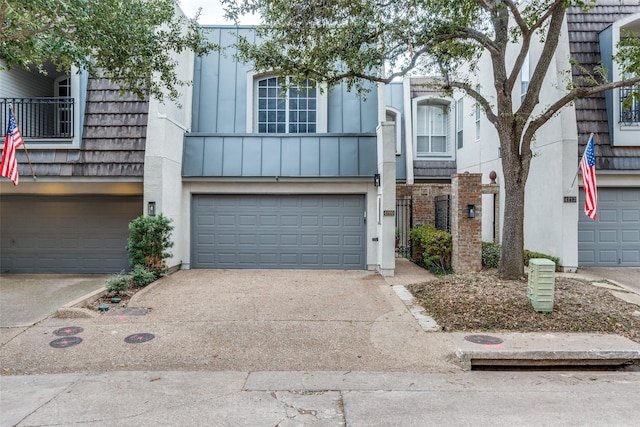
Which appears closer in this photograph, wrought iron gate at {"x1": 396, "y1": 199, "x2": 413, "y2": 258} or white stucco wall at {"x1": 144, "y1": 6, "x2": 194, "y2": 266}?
white stucco wall at {"x1": 144, "y1": 6, "x2": 194, "y2": 266}

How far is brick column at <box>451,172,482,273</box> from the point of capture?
10594mm

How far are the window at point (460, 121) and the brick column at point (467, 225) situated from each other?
714 centimetres

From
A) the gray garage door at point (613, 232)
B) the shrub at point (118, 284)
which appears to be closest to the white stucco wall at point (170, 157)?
the shrub at point (118, 284)

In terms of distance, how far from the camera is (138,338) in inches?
237

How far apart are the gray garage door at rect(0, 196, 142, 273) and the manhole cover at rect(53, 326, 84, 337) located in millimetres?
5340

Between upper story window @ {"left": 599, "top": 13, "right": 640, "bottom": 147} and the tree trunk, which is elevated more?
upper story window @ {"left": 599, "top": 13, "right": 640, "bottom": 147}

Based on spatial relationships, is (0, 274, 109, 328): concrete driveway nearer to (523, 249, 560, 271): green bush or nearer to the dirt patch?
the dirt patch

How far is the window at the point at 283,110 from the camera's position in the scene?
12367 mm

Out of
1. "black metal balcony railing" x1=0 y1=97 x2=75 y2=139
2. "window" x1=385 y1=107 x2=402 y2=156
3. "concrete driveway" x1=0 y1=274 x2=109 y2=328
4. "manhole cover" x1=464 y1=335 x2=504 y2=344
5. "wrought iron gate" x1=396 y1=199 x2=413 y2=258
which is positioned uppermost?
"window" x1=385 y1=107 x2=402 y2=156

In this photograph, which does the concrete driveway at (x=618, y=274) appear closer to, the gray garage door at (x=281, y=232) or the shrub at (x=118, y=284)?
the gray garage door at (x=281, y=232)

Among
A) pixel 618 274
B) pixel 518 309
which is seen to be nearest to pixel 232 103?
pixel 518 309

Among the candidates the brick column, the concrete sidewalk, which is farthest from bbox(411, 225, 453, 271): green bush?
the concrete sidewalk

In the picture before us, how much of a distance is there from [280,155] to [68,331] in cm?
674

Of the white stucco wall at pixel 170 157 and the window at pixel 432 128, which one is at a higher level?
the window at pixel 432 128
